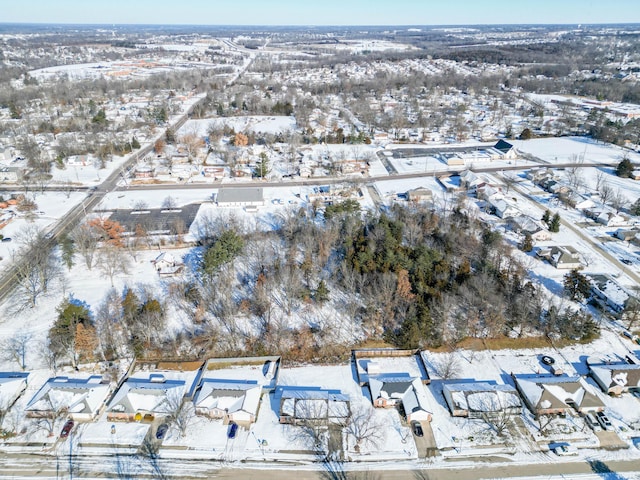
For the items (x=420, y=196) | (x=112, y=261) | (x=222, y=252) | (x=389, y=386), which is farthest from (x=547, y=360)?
(x=112, y=261)

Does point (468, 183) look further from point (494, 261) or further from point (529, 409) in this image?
point (529, 409)

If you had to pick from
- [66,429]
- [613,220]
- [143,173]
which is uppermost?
[613,220]

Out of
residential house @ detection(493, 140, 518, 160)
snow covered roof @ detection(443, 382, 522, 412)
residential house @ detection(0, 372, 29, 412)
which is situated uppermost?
residential house @ detection(493, 140, 518, 160)

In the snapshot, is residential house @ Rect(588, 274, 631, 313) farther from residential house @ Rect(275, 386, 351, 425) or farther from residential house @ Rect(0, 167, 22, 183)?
residential house @ Rect(0, 167, 22, 183)

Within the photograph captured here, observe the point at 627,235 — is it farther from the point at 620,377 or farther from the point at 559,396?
the point at 559,396

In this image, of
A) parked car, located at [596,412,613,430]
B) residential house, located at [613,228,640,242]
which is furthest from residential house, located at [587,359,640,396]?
residential house, located at [613,228,640,242]

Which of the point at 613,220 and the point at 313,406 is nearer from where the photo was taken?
the point at 313,406

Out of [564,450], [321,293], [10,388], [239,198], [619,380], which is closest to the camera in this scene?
[564,450]
